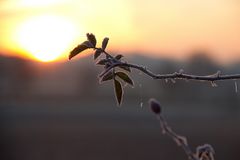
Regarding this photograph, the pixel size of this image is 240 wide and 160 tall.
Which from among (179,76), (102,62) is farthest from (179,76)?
(102,62)

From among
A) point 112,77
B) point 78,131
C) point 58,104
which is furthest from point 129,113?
point 112,77

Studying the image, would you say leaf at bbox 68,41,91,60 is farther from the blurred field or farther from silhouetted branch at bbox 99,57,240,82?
the blurred field

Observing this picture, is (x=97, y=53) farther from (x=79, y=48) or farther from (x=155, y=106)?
(x=155, y=106)

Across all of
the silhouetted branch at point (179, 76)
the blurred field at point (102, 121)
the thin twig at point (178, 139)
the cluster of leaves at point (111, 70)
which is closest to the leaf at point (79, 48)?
the cluster of leaves at point (111, 70)

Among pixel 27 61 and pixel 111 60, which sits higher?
pixel 27 61

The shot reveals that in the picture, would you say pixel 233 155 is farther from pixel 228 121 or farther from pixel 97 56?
pixel 97 56

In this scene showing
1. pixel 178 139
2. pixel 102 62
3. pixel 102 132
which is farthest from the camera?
pixel 102 132
